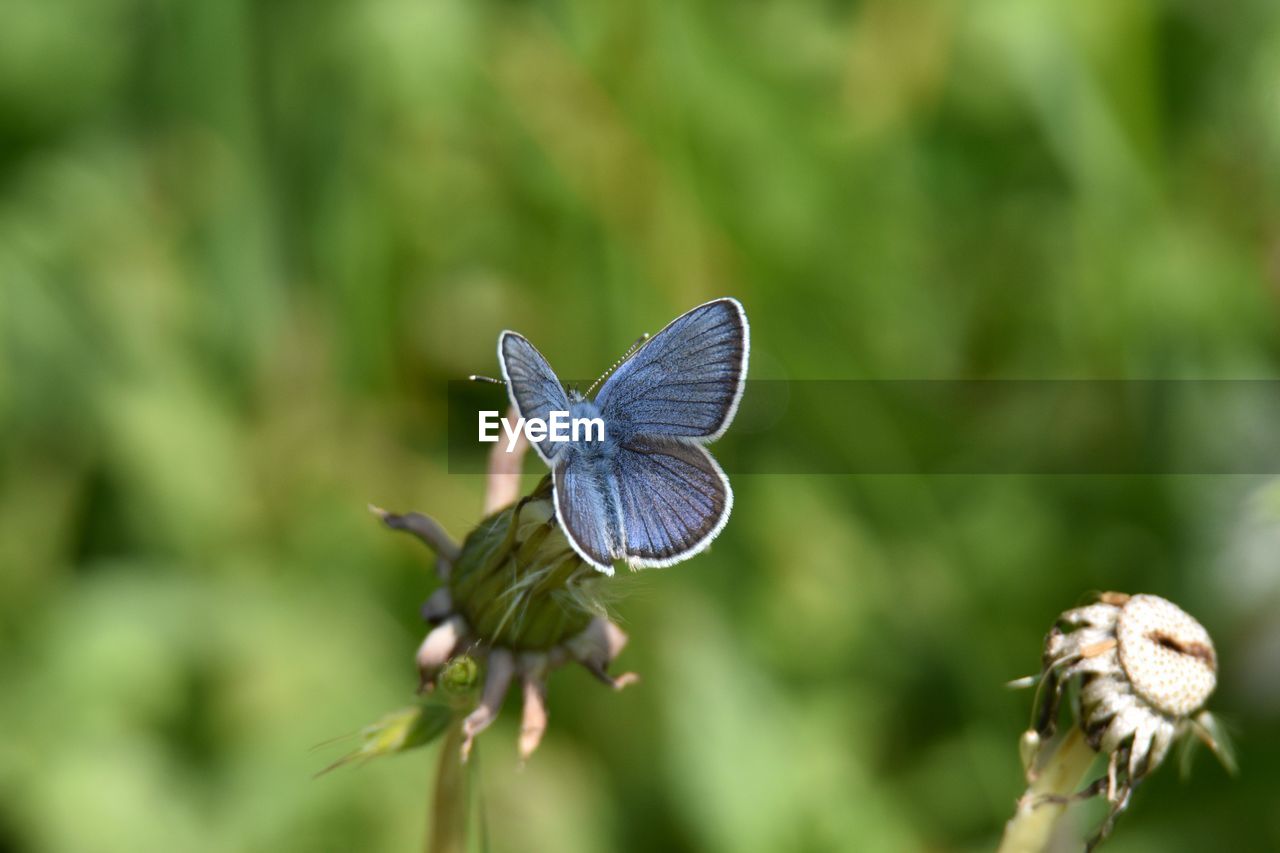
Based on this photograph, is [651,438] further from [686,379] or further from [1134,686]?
[1134,686]

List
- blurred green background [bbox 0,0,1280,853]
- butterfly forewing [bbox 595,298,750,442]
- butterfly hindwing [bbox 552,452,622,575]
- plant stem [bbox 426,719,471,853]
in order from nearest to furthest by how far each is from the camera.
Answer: butterfly hindwing [bbox 552,452,622,575] → butterfly forewing [bbox 595,298,750,442] → plant stem [bbox 426,719,471,853] → blurred green background [bbox 0,0,1280,853]

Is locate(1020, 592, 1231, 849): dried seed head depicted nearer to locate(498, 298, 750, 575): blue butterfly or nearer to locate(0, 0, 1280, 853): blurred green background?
locate(498, 298, 750, 575): blue butterfly

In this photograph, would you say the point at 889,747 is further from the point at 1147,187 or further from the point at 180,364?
the point at 180,364

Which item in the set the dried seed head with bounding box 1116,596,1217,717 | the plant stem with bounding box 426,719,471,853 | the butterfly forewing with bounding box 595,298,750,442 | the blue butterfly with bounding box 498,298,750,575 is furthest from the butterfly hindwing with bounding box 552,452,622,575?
the dried seed head with bounding box 1116,596,1217,717

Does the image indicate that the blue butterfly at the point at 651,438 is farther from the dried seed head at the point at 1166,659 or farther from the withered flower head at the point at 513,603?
the dried seed head at the point at 1166,659

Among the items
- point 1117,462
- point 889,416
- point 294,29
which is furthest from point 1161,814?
point 294,29

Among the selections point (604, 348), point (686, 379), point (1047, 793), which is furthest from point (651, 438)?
point (604, 348)
